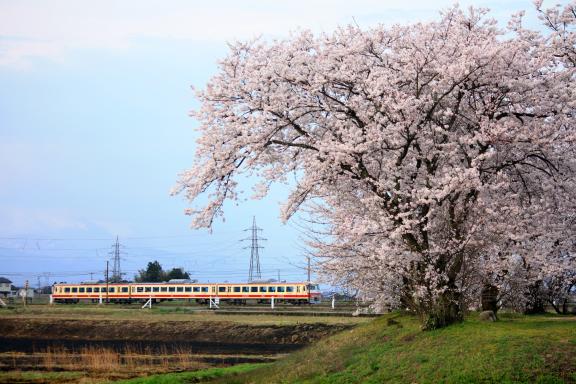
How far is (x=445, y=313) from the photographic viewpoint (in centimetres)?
1535

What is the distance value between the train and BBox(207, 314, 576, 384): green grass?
45.5m

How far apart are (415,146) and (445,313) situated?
4.07m

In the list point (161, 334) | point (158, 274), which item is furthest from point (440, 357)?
point (158, 274)

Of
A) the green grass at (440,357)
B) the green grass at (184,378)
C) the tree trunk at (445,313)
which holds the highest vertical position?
the tree trunk at (445,313)

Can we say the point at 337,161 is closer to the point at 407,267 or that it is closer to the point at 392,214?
the point at 392,214

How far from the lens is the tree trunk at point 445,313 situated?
1531 centimetres

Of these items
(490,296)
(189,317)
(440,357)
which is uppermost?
(490,296)

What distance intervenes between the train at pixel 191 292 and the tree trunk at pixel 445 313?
4691 centimetres

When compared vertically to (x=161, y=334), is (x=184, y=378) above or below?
above

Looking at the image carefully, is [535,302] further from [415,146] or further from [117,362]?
[117,362]

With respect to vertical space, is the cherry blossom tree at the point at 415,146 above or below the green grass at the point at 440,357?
above

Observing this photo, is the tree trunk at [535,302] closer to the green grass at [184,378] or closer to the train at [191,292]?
the green grass at [184,378]

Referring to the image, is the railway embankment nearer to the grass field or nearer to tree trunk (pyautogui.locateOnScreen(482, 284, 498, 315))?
the grass field

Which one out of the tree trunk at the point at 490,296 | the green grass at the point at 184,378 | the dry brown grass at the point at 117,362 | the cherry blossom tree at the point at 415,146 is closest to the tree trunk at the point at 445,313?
the cherry blossom tree at the point at 415,146
